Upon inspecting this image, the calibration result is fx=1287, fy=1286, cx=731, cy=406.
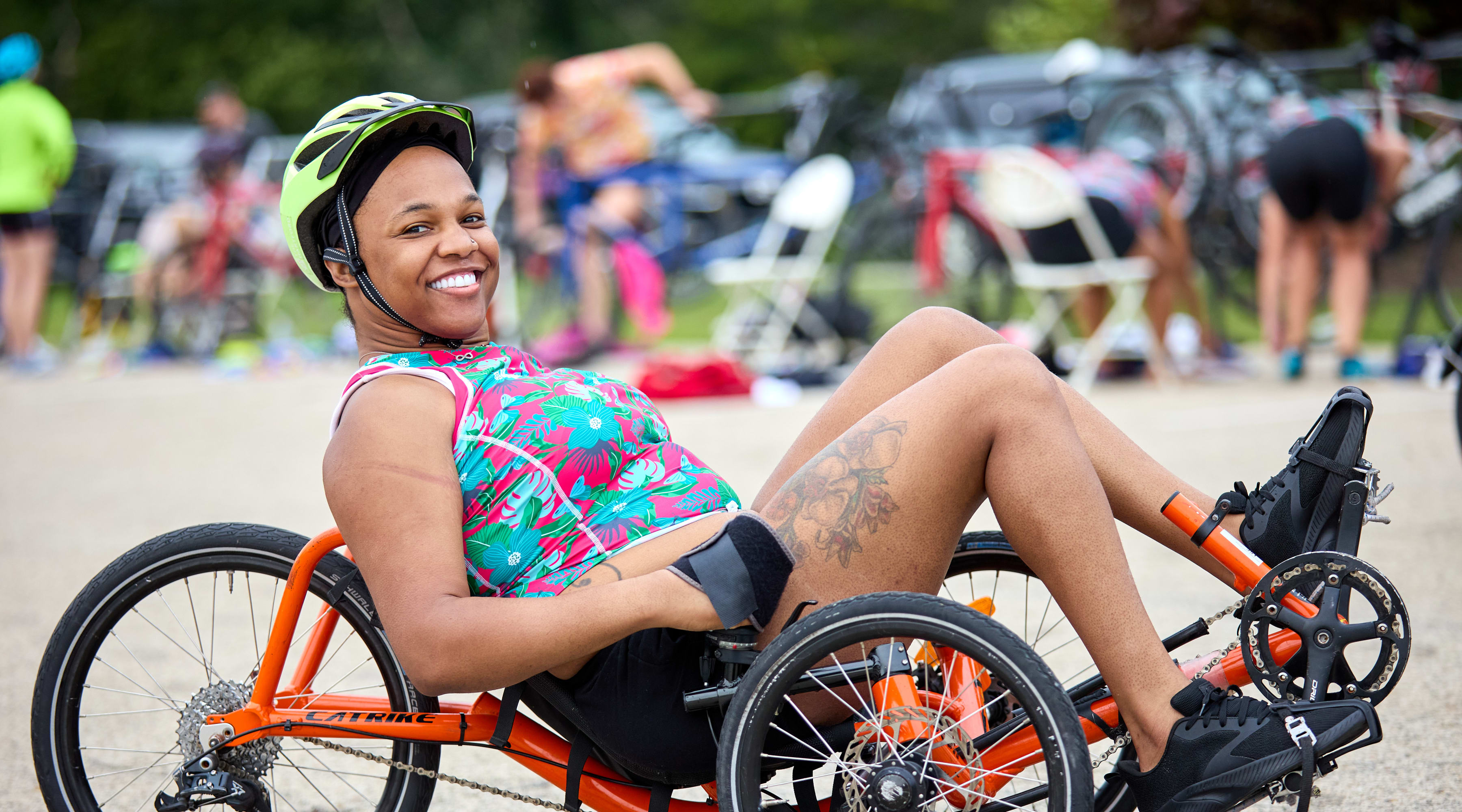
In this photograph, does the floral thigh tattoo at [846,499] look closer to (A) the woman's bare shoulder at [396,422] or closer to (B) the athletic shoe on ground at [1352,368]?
(A) the woman's bare shoulder at [396,422]

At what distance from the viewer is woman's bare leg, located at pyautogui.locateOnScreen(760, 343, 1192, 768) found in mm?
1919

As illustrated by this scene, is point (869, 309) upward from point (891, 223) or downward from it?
downward

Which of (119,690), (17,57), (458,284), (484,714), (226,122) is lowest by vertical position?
(484,714)

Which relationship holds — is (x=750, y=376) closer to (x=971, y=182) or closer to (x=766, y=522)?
(x=971, y=182)

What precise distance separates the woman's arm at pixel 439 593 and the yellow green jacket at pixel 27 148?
9.57 metres

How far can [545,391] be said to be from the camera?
204 cm

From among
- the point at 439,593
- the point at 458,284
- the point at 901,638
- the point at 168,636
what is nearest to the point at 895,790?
the point at 901,638

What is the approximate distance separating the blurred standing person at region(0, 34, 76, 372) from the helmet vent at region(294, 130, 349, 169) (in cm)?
923

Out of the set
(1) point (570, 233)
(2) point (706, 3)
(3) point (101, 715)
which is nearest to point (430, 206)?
(3) point (101, 715)

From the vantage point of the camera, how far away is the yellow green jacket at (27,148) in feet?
32.5

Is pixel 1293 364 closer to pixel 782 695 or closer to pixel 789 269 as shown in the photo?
pixel 789 269

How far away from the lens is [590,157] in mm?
9945

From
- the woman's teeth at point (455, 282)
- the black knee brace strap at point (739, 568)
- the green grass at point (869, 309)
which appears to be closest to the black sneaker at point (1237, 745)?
the black knee brace strap at point (739, 568)

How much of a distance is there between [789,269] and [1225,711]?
6.69 m
